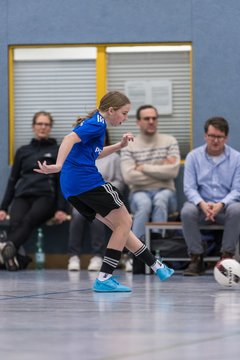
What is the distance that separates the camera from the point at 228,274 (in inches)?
323

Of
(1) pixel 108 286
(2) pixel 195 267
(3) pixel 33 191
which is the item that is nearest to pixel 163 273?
(1) pixel 108 286

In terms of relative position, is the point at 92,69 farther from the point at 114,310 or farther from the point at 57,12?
the point at 114,310

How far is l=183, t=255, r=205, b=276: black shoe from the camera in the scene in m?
10.0

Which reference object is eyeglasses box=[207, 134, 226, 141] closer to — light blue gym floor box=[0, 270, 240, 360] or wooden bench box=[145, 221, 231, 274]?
wooden bench box=[145, 221, 231, 274]

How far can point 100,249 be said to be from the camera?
1137 cm

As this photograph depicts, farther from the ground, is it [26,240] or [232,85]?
[232,85]

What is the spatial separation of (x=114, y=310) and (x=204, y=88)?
6.02 meters

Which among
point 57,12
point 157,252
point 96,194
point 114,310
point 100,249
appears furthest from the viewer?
point 57,12

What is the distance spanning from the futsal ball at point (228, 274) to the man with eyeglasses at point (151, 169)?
8.80ft

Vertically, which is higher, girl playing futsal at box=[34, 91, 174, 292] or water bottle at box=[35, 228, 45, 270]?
girl playing futsal at box=[34, 91, 174, 292]

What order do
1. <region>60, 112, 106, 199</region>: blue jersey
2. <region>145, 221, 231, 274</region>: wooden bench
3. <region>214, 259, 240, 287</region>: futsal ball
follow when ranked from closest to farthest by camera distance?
<region>60, 112, 106, 199</region>: blue jersey, <region>214, 259, 240, 287</region>: futsal ball, <region>145, 221, 231, 274</region>: wooden bench

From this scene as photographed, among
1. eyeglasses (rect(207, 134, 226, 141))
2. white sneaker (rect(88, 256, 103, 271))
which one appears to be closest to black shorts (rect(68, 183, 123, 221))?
eyeglasses (rect(207, 134, 226, 141))

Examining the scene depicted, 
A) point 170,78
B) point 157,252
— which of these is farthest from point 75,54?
point 157,252

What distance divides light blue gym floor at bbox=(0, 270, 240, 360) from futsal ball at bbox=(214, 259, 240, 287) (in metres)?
0.07
